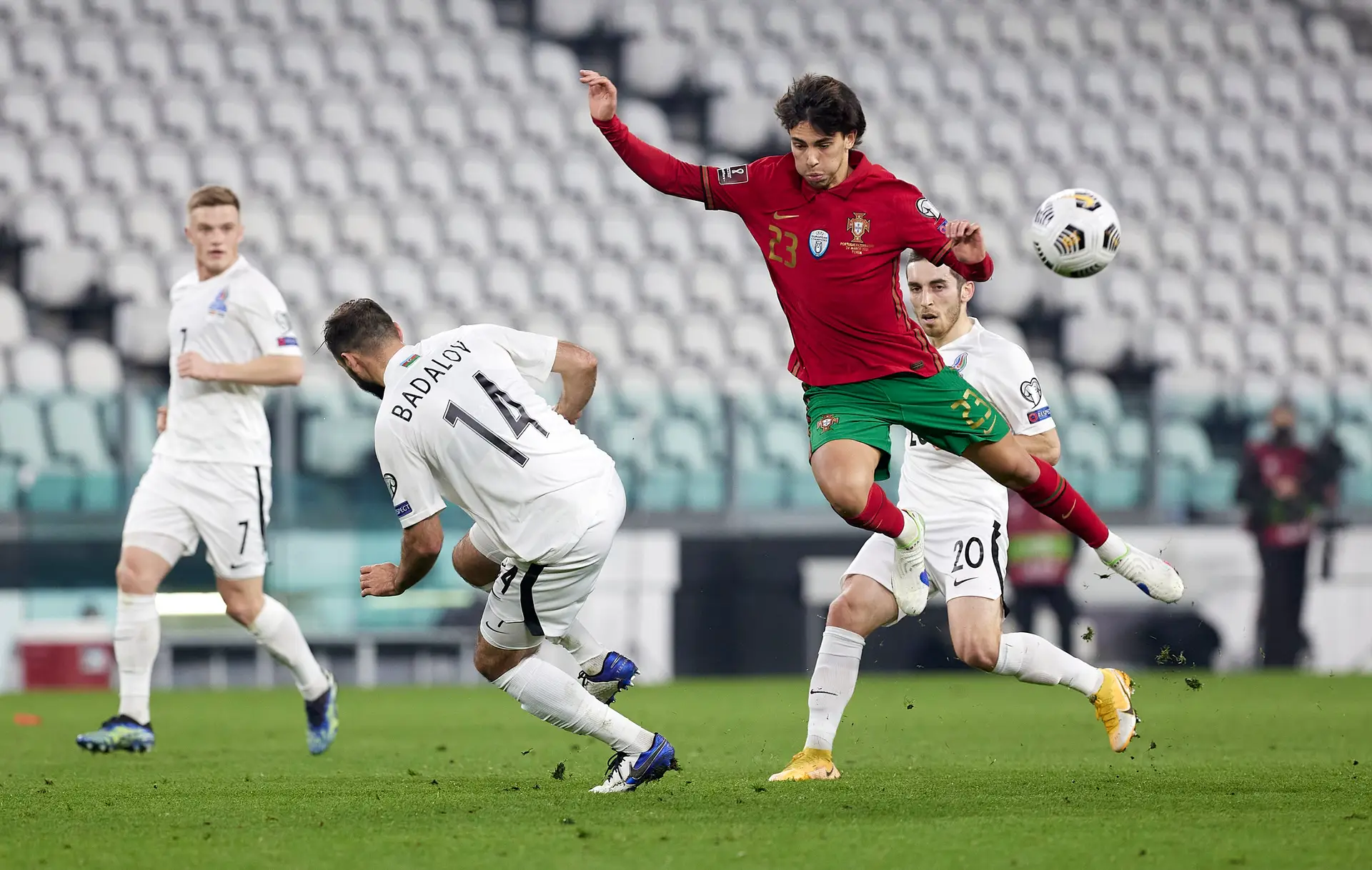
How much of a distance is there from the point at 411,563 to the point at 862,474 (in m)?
1.44

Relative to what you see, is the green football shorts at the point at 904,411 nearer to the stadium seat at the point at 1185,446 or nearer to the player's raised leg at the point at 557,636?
the player's raised leg at the point at 557,636

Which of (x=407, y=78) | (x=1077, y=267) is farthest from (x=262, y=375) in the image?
(x=407, y=78)

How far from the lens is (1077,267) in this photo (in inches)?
219

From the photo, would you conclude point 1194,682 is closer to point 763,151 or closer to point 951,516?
point 951,516

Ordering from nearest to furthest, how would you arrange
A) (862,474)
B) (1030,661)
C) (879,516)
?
(862,474) < (879,516) < (1030,661)

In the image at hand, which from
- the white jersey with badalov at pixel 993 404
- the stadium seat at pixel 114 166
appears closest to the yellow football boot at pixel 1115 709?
the white jersey with badalov at pixel 993 404

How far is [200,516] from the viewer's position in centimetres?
659

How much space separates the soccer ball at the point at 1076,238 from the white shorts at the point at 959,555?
3.02 feet

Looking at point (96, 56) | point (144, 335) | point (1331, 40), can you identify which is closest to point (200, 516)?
point (144, 335)

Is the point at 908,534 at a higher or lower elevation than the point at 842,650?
higher

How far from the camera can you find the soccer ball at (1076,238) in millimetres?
5566

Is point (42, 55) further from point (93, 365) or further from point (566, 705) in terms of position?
point (566, 705)

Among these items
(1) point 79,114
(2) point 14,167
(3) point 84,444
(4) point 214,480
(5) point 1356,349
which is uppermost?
(1) point 79,114

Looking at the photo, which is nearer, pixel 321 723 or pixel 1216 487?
pixel 321 723
